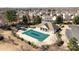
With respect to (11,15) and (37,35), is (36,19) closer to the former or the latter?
(37,35)

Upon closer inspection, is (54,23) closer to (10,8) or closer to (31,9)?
(31,9)

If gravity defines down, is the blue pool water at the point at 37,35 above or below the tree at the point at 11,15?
below

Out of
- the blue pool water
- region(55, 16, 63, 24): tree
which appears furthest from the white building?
the blue pool water

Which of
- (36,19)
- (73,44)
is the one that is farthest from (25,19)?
(73,44)

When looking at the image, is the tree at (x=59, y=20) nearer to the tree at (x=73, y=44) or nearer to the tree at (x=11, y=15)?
the tree at (x=73, y=44)

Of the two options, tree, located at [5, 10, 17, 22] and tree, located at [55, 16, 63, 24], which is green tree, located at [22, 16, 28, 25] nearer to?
tree, located at [5, 10, 17, 22]

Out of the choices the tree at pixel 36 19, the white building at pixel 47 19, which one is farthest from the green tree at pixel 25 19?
the white building at pixel 47 19

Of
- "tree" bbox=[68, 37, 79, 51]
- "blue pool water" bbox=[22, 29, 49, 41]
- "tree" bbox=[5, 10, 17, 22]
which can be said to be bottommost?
"tree" bbox=[68, 37, 79, 51]

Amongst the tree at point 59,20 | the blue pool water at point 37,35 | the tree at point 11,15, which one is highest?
the tree at point 11,15
